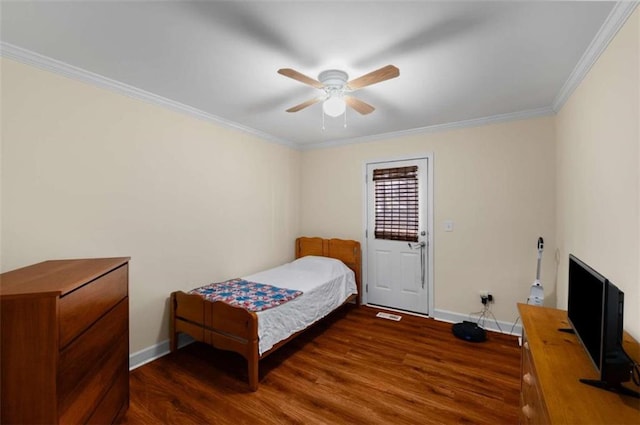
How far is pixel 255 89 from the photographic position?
2.36 metres

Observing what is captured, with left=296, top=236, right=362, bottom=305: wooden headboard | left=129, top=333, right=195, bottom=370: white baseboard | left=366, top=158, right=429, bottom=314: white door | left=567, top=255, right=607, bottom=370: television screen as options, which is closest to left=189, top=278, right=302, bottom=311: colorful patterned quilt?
left=129, top=333, right=195, bottom=370: white baseboard

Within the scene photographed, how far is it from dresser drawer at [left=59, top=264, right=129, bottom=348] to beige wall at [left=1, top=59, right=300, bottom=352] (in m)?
0.67

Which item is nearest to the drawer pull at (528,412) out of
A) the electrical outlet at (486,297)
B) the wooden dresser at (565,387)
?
the wooden dresser at (565,387)

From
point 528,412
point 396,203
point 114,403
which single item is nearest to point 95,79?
point 114,403

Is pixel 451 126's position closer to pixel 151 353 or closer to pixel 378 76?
pixel 378 76

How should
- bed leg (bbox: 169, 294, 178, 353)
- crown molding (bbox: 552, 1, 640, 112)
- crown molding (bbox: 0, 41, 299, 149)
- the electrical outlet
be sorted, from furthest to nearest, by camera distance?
1. the electrical outlet
2. bed leg (bbox: 169, 294, 178, 353)
3. crown molding (bbox: 0, 41, 299, 149)
4. crown molding (bbox: 552, 1, 640, 112)

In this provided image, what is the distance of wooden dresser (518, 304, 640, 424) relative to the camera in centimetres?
89

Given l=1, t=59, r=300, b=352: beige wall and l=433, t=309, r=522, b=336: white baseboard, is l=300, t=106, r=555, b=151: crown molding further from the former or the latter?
l=433, t=309, r=522, b=336: white baseboard

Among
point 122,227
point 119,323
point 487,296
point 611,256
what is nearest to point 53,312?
point 119,323

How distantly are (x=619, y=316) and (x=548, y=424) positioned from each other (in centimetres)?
46

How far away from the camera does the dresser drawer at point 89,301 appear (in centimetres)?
125

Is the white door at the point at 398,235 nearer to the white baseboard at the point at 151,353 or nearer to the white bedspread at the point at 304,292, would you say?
the white bedspread at the point at 304,292

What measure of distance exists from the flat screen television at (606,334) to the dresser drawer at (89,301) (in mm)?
2173

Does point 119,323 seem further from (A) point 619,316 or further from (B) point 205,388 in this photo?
(A) point 619,316
